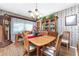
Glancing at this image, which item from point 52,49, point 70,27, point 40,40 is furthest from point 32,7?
point 52,49

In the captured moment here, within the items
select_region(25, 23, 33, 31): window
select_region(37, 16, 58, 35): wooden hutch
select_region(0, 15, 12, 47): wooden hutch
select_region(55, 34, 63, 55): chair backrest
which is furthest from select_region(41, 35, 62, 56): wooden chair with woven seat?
select_region(0, 15, 12, 47): wooden hutch

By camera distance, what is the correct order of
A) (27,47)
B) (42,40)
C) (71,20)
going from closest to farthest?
1. (71,20)
2. (27,47)
3. (42,40)

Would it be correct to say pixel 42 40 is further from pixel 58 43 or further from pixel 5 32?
pixel 5 32

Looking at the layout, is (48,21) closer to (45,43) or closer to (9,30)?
(45,43)

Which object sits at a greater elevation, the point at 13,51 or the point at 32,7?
the point at 32,7

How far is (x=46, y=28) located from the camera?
154cm

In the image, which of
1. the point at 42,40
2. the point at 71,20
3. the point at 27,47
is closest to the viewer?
the point at 71,20

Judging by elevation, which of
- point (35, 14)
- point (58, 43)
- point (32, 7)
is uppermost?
point (32, 7)

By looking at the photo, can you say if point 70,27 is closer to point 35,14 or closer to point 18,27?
point 35,14

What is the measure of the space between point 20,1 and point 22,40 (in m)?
0.68

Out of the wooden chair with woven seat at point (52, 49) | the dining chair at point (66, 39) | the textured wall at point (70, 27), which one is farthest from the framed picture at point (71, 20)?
the wooden chair with woven seat at point (52, 49)

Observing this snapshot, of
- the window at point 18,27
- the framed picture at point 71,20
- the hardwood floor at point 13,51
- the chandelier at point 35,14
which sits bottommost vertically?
the hardwood floor at point 13,51

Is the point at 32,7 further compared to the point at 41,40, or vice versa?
the point at 41,40

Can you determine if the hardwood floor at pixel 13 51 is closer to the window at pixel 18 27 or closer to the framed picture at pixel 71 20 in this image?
the window at pixel 18 27
